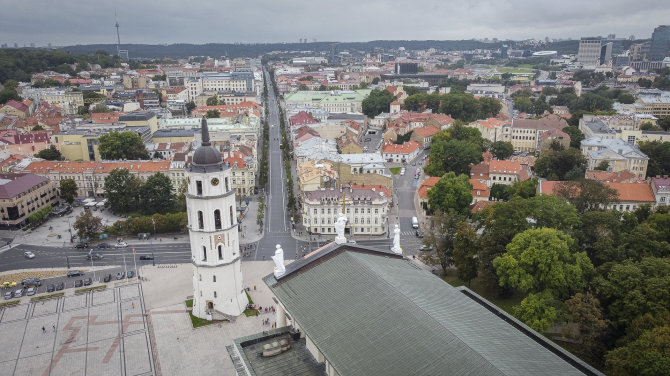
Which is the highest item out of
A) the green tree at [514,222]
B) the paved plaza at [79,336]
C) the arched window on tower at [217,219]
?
the arched window on tower at [217,219]

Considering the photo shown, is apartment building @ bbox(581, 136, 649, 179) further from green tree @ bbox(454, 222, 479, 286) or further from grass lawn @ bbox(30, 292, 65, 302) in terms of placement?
grass lawn @ bbox(30, 292, 65, 302)

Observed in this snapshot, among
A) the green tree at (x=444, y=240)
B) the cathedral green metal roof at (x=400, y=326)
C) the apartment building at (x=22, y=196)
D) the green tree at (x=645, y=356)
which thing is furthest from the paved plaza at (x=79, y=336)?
the green tree at (x=645, y=356)

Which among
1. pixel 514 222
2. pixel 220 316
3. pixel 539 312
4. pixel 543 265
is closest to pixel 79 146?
pixel 220 316

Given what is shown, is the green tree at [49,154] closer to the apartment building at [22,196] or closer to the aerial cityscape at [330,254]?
the aerial cityscape at [330,254]

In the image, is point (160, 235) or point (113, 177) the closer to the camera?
point (160, 235)

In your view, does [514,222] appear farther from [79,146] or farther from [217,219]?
[79,146]

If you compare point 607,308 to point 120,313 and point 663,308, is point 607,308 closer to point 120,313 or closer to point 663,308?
point 663,308

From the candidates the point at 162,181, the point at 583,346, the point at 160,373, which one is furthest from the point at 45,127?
the point at 583,346

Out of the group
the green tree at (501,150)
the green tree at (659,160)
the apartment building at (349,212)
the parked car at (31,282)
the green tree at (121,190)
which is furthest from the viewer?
the green tree at (501,150)

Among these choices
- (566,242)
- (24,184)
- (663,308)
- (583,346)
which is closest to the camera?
(663,308)
